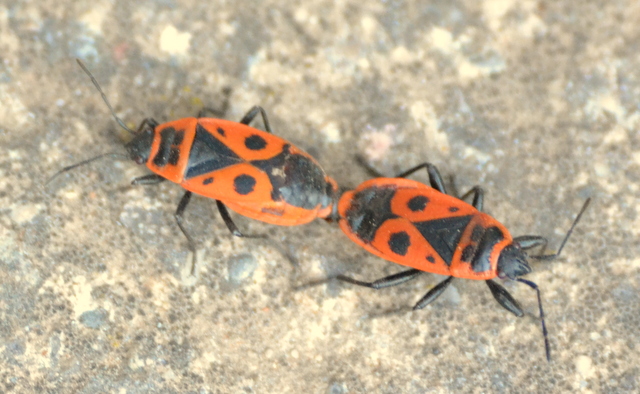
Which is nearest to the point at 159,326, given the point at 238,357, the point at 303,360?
the point at 238,357

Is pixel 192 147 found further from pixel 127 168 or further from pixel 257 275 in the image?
pixel 257 275

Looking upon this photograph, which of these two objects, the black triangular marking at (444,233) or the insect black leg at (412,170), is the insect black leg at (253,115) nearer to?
the insect black leg at (412,170)

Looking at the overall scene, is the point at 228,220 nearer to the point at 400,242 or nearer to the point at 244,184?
Result: the point at 244,184

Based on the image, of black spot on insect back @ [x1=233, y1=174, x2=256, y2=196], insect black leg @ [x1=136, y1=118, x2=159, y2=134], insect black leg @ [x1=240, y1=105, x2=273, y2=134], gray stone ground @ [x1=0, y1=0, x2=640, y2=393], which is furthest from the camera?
insect black leg @ [x1=240, y1=105, x2=273, y2=134]

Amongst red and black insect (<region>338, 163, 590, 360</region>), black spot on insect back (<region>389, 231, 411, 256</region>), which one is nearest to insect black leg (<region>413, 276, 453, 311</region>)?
red and black insect (<region>338, 163, 590, 360</region>)

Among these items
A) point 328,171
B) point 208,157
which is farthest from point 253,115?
point 328,171

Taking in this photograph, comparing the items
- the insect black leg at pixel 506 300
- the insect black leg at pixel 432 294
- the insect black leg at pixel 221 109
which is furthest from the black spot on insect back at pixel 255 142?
the insect black leg at pixel 506 300

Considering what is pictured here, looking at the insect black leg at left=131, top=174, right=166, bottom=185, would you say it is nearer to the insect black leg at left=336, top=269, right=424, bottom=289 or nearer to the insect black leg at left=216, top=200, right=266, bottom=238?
the insect black leg at left=216, top=200, right=266, bottom=238
